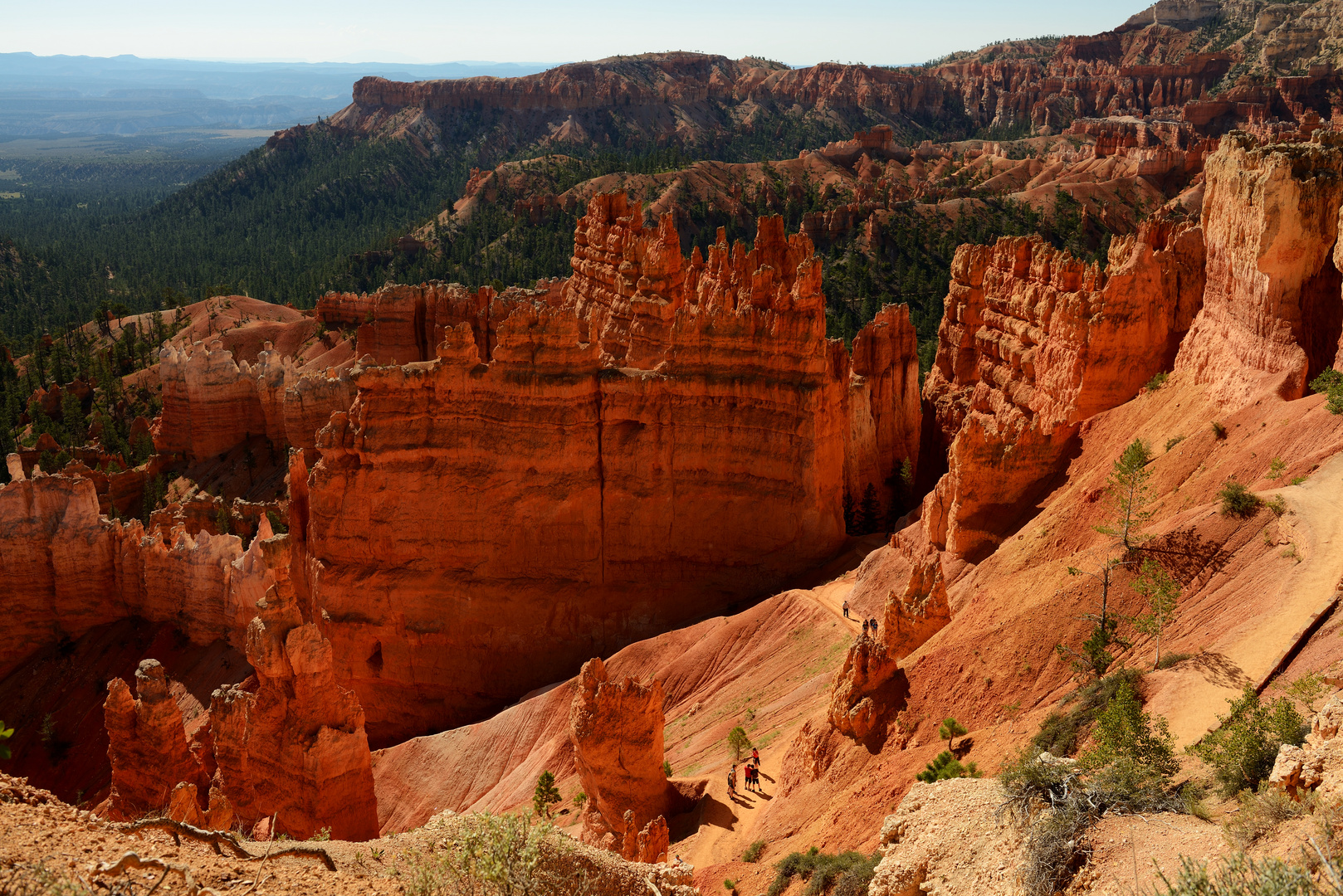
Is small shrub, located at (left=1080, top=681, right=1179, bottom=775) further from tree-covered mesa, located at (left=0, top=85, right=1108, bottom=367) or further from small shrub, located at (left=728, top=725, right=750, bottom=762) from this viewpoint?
tree-covered mesa, located at (left=0, top=85, right=1108, bottom=367)

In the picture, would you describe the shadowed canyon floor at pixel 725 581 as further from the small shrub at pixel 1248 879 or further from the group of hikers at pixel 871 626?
the group of hikers at pixel 871 626

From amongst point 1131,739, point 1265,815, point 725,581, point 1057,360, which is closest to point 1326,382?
point 1131,739

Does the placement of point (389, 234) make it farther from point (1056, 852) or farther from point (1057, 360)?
point (1056, 852)

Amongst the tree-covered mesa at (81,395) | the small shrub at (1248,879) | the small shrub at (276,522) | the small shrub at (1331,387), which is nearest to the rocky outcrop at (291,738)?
the small shrub at (1248,879)

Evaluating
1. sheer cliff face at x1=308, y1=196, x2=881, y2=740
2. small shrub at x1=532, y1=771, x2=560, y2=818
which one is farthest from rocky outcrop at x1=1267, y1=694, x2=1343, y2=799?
sheer cliff face at x1=308, y1=196, x2=881, y2=740

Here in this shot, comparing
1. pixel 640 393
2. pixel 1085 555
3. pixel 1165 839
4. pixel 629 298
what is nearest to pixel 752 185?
pixel 629 298

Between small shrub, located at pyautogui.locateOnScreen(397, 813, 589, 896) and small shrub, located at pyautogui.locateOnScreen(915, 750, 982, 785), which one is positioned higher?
small shrub, located at pyautogui.locateOnScreen(397, 813, 589, 896)
